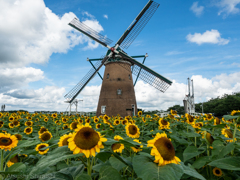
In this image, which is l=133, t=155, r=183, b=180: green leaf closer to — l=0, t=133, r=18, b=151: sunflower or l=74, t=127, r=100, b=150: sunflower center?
l=74, t=127, r=100, b=150: sunflower center

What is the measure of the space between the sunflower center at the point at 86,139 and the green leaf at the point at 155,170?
351 mm

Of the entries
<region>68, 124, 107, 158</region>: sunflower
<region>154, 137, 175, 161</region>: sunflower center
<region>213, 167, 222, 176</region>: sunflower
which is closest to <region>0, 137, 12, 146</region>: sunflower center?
<region>68, 124, 107, 158</region>: sunflower

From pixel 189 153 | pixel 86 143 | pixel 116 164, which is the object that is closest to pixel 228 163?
pixel 189 153

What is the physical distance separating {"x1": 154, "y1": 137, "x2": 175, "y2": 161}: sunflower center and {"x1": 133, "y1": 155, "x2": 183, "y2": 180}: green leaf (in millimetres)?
67

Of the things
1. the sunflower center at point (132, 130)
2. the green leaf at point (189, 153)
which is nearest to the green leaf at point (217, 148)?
the green leaf at point (189, 153)

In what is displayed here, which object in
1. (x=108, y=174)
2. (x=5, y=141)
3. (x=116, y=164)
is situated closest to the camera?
(x=108, y=174)

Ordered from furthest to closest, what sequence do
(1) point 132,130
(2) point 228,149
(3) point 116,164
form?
1. (1) point 132,130
2. (2) point 228,149
3. (3) point 116,164

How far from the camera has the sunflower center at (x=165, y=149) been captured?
129cm

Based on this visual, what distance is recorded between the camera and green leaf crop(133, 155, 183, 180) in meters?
1.08

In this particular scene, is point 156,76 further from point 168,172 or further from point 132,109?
point 168,172

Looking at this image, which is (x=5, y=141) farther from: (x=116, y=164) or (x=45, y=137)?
(x=116, y=164)

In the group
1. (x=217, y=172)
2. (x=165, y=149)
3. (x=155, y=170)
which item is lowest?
(x=217, y=172)

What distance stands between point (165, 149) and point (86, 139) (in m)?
0.63

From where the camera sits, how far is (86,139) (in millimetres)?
1357
